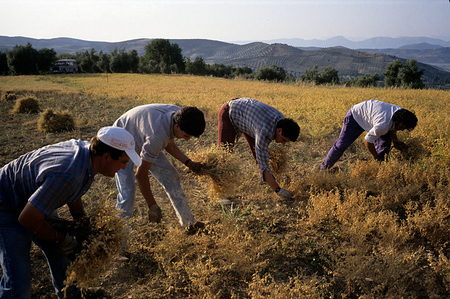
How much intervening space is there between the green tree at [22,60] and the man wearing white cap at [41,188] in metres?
49.2

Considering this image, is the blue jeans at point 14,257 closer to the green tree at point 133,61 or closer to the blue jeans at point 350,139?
the blue jeans at point 350,139

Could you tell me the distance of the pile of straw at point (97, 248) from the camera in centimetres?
A: 191

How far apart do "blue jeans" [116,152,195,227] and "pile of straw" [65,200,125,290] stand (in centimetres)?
51

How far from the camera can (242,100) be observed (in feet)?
12.5

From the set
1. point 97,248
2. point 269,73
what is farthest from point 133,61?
point 97,248

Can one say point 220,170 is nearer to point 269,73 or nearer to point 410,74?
point 410,74

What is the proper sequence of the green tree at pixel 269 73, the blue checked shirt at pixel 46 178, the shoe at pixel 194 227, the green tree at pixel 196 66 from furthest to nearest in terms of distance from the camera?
the green tree at pixel 196 66 → the green tree at pixel 269 73 → the shoe at pixel 194 227 → the blue checked shirt at pixel 46 178

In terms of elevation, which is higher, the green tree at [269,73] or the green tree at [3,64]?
the green tree at [3,64]

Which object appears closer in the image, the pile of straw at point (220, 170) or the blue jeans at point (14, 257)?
the blue jeans at point (14, 257)

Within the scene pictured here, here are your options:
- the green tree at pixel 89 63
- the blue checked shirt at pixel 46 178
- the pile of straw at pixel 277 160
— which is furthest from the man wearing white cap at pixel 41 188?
the green tree at pixel 89 63

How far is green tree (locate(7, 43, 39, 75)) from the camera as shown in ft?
129

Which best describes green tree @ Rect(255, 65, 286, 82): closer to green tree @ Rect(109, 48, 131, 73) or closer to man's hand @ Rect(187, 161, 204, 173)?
green tree @ Rect(109, 48, 131, 73)

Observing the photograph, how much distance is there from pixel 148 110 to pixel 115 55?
1842 inches

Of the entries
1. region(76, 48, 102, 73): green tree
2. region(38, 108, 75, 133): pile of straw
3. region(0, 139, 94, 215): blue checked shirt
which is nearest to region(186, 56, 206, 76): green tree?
region(76, 48, 102, 73): green tree
